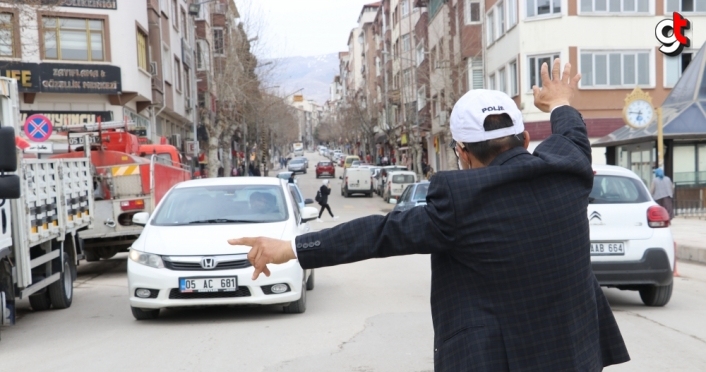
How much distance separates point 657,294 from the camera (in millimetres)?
9570

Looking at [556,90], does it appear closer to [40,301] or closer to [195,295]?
[195,295]

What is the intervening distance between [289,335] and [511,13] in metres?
31.3

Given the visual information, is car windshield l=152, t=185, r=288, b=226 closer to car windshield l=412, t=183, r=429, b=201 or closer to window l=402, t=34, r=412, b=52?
car windshield l=412, t=183, r=429, b=201

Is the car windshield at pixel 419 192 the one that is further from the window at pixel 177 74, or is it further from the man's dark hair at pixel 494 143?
the window at pixel 177 74

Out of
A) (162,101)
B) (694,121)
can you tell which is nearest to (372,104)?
(162,101)

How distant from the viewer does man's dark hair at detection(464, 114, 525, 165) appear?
9.21ft

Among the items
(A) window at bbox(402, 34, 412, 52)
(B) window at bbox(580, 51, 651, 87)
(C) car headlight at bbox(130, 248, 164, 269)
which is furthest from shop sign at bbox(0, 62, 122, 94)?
(A) window at bbox(402, 34, 412, 52)

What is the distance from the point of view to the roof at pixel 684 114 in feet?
85.8

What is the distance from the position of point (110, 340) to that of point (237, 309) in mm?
1952

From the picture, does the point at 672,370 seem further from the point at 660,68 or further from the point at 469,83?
the point at 469,83

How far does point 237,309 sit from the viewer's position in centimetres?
985

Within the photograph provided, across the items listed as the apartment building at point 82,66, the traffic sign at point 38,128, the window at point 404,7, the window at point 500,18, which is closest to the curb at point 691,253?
the traffic sign at point 38,128

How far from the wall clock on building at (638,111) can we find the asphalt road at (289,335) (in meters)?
13.3

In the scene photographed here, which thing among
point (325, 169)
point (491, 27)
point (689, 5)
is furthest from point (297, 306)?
point (325, 169)
